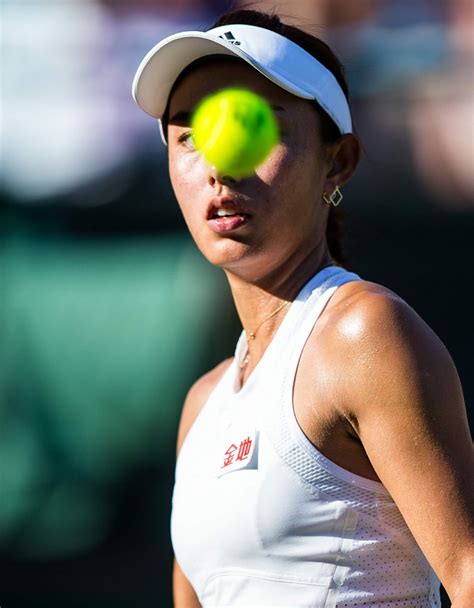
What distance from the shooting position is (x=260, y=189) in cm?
203

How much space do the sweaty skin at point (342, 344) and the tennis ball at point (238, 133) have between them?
0.02 metres

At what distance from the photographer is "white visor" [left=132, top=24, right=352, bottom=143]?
2057mm

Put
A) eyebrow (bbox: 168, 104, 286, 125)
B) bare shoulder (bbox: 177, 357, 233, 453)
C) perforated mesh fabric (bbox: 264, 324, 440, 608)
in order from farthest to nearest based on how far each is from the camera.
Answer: bare shoulder (bbox: 177, 357, 233, 453)
eyebrow (bbox: 168, 104, 286, 125)
perforated mesh fabric (bbox: 264, 324, 440, 608)

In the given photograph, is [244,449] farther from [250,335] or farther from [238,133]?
[238,133]

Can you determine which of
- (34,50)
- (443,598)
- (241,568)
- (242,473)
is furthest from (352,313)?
(34,50)

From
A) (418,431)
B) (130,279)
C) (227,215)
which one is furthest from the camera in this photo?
(130,279)

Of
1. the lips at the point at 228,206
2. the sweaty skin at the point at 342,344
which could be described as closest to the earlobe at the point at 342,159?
the sweaty skin at the point at 342,344

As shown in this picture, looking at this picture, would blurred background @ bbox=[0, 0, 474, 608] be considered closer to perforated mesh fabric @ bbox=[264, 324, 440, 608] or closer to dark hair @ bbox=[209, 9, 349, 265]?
dark hair @ bbox=[209, 9, 349, 265]

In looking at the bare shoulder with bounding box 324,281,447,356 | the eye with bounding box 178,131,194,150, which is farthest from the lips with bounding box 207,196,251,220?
the bare shoulder with bounding box 324,281,447,356

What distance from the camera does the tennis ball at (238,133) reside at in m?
2.02

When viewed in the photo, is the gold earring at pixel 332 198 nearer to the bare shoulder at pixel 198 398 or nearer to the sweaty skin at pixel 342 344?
the sweaty skin at pixel 342 344

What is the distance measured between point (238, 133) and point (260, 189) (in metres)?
0.11

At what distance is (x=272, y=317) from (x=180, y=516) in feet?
1.46

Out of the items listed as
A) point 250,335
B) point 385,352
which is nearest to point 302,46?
point 250,335
